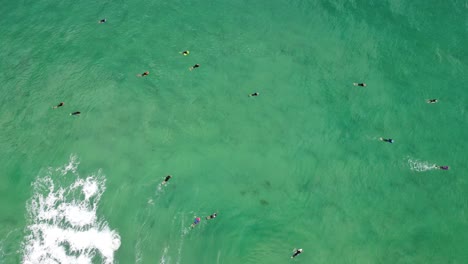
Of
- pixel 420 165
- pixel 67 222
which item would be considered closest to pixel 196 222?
pixel 67 222

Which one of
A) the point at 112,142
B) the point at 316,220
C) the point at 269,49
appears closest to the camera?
the point at 316,220

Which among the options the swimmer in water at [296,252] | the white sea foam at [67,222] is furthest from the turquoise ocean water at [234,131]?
the swimmer in water at [296,252]

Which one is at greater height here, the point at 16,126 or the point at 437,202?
the point at 16,126

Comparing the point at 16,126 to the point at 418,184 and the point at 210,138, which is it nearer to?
the point at 210,138

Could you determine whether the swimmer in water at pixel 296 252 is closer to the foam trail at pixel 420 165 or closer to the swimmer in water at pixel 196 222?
the swimmer in water at pixel 196 222

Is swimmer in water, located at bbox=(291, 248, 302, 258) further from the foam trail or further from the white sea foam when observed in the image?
the white sea foam

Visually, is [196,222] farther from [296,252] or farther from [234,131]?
[234,131]

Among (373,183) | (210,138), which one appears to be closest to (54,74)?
(210,138)
